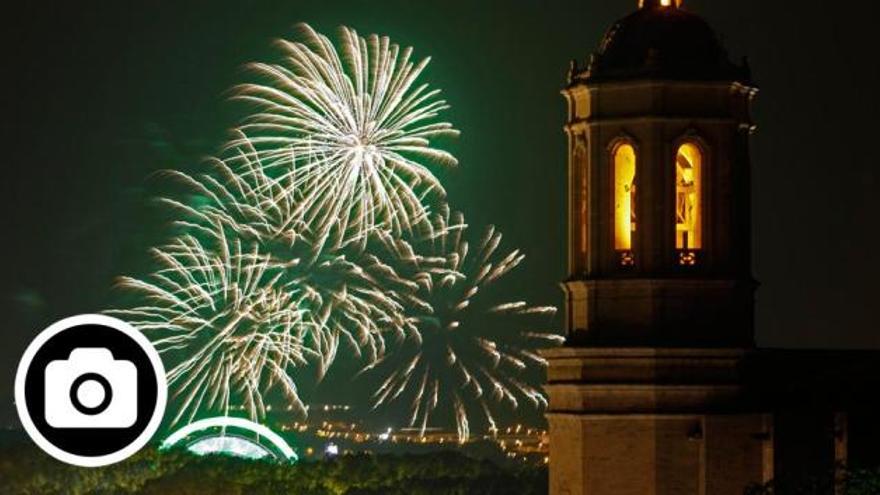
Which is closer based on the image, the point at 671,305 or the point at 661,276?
the point at 661,276

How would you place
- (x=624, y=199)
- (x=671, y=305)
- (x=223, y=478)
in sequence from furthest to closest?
(x=223, y=478), (x=624, y=199), (x=671, y=305)

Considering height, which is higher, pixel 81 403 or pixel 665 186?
pixel 665 186

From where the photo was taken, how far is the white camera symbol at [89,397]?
4.87 metres

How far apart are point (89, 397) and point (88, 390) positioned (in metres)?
0.02

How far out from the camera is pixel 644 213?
3434 centimetres

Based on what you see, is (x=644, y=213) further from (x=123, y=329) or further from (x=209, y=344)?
(x=123, y=329)

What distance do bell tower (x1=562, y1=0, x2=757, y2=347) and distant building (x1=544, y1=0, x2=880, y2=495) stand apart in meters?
0.03

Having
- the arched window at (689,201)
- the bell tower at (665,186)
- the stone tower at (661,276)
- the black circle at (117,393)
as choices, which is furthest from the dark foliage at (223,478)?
the black circle at (117,393)

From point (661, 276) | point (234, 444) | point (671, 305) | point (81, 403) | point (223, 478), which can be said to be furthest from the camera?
point (234, 444)

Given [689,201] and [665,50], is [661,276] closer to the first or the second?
[689,201]

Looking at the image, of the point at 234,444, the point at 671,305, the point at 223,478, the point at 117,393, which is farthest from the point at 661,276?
the point at 234,444

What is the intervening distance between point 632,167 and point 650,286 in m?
2.27

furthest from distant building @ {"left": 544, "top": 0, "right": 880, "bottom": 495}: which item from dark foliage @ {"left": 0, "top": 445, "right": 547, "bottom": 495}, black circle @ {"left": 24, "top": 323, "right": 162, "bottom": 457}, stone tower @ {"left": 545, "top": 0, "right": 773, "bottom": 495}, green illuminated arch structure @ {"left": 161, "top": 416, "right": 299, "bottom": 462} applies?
A: green illuminated arch structure @ {"left": 161, "top": 416, "right": 299, "bottom": 462}

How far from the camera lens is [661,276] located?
1346 inches
